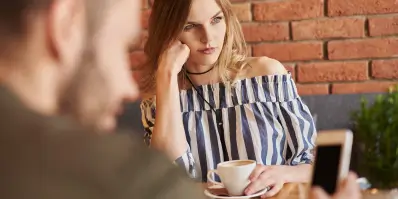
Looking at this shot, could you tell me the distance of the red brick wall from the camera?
2070mm

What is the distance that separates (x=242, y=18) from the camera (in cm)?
213

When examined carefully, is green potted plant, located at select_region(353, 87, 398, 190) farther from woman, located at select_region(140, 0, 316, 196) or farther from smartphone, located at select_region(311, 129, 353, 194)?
woman, located at select_region(140, 0, 316, 196)

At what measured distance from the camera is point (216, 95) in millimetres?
1708

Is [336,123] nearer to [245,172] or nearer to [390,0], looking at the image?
[390,0]

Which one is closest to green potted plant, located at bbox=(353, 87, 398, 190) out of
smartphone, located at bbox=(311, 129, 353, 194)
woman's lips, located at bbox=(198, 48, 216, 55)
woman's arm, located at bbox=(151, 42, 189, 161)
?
smartphone, located at bbox=(311, 129, 353, 194)

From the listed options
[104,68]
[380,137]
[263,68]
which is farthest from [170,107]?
[104,68]

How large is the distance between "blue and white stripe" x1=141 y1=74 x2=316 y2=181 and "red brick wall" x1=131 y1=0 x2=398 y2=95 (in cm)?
47

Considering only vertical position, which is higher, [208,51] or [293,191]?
[208,51]

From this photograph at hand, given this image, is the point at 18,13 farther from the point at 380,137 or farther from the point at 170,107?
the point at 170,107

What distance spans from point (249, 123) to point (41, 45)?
1.33m

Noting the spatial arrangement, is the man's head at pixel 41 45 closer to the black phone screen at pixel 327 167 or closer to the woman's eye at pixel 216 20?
the black phone screen at pixel 327 167

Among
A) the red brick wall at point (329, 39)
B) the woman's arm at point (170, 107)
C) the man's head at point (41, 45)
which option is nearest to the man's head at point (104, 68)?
the man's head at point (41, 45)

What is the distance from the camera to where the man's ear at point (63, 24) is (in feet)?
1.08

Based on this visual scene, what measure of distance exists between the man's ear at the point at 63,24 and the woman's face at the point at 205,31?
1.29m
